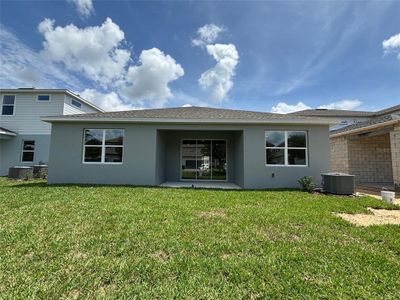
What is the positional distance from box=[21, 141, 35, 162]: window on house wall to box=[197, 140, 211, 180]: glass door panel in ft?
42.1

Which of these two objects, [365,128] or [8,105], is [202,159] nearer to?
[365,128]

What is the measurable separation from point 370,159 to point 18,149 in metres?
25.1

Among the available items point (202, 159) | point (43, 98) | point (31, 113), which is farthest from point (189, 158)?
point (31, 113)

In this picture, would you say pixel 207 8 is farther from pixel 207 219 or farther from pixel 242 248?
pixel 242 248

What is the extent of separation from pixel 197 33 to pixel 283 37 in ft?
16.1

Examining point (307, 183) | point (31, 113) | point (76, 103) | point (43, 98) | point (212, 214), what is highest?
point (76, 103)

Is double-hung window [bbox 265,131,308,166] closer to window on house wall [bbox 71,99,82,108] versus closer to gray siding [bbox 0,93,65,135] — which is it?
gray siding [bbox 0,93,65,135]

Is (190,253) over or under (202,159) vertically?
under

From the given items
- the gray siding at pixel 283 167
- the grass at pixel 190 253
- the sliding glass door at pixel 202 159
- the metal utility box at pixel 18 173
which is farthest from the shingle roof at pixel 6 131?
the gray siding at pixel 283 167

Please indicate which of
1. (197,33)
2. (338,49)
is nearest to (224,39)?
(197,33)

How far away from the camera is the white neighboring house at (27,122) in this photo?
607 inches

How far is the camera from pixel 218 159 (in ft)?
43.0

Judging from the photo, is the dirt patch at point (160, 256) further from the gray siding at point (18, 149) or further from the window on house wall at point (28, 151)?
the window on house wall at point (28, 151)

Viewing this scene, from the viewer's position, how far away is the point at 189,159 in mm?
13125
